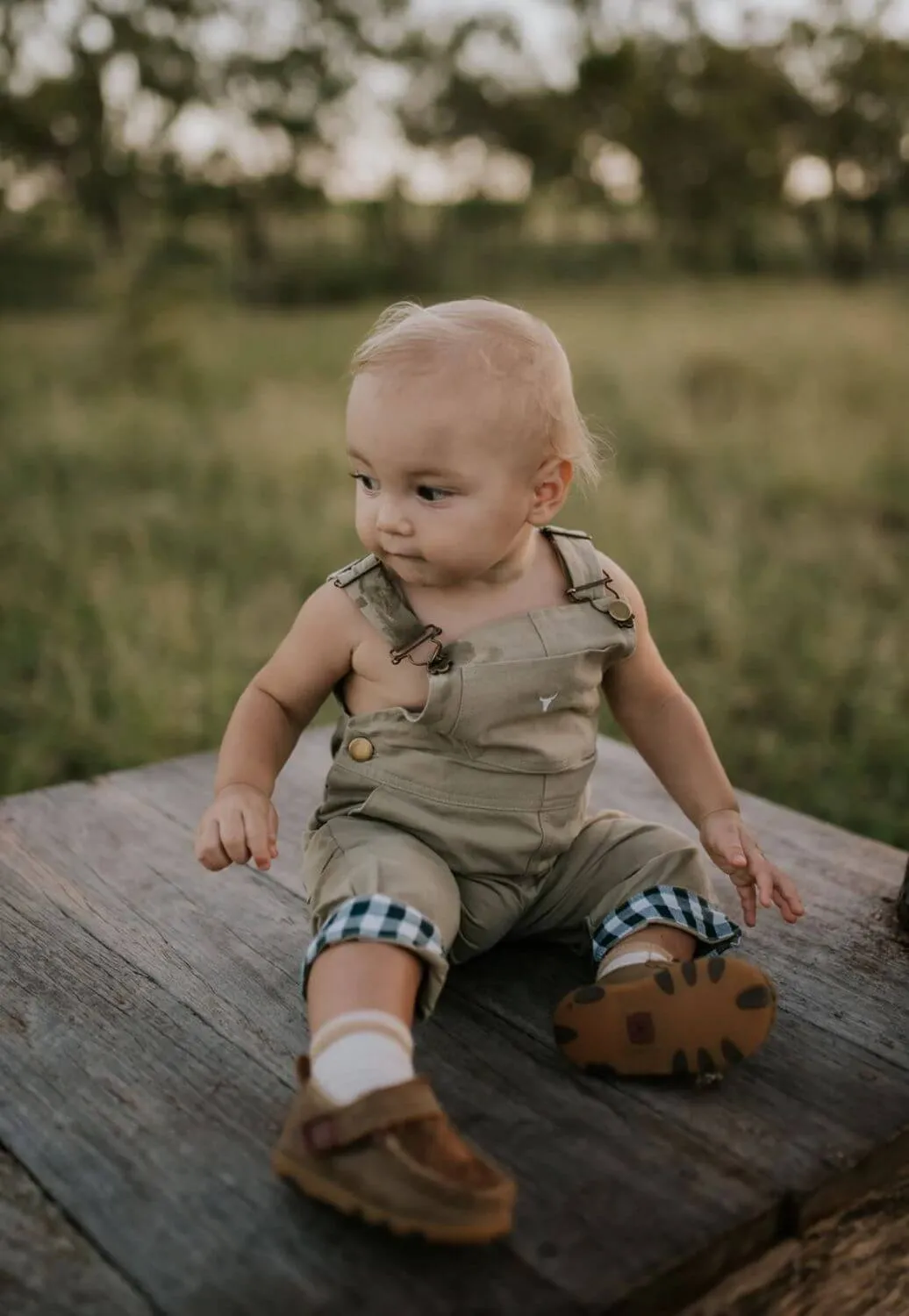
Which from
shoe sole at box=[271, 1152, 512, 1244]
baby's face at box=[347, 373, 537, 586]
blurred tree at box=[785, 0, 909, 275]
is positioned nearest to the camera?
shoe sole at box=[271, 1152, 512, 1244]

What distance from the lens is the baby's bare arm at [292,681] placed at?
1.60 m

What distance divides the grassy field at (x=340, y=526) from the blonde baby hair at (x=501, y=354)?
39 centimetres

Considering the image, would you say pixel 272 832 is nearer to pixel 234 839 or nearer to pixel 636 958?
pixel 234 839

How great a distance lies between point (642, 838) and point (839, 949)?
0.31m

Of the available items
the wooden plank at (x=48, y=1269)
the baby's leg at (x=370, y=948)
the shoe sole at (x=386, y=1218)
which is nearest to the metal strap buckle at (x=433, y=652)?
the baby's leg at (x=370, y=948)

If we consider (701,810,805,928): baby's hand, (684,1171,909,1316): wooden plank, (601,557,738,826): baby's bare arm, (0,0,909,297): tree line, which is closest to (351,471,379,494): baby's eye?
(601,557,738,826): baby's bare arm

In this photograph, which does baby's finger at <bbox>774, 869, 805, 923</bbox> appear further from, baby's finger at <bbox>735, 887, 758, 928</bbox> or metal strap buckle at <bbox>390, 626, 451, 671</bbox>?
metal strap buckle at <bbox>390, 626, 451, 671</bbox>

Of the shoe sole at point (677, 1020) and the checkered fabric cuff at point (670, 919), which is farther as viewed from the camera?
the checkered fabric cuff at point (670, 919)

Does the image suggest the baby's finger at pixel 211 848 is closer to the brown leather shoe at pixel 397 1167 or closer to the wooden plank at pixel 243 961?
the wooden plank at pixel 243 961

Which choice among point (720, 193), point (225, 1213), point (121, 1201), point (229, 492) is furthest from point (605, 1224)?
point (720, 193)

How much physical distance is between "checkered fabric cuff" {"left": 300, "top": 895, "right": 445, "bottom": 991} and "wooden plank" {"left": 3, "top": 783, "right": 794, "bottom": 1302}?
0.15 metres

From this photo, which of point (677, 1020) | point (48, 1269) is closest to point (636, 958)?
point (677, 1020)

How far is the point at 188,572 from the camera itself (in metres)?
4.87

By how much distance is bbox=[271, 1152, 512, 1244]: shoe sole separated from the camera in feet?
3.59
